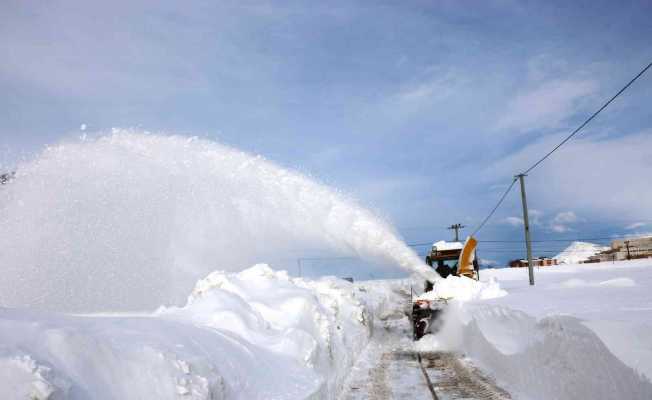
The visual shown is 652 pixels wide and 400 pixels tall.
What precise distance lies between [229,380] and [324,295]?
8314 millimetres

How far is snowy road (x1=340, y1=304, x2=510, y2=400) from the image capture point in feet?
26.8

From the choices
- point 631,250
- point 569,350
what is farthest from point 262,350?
point 631,250

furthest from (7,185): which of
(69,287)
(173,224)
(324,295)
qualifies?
(324,295)

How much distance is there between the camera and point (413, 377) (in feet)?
31.6

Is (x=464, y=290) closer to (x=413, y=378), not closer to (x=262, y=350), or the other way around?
(x=413, y=378)

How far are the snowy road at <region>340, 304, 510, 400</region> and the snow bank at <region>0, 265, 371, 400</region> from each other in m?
0.57

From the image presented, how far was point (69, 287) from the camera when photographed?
565 inches

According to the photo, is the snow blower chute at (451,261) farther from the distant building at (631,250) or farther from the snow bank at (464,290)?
the distant building at (631,250)

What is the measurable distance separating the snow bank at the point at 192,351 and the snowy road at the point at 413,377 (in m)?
0.57

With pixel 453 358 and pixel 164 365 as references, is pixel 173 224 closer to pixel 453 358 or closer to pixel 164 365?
pixel 453 358

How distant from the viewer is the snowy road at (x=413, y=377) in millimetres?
8172

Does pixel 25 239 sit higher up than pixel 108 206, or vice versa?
pixel 108 206

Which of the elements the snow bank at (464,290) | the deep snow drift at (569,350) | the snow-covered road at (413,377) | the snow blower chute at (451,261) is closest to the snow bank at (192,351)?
the snow-covered road at (413,377)

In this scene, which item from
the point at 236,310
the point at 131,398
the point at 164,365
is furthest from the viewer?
the point at 236,310
